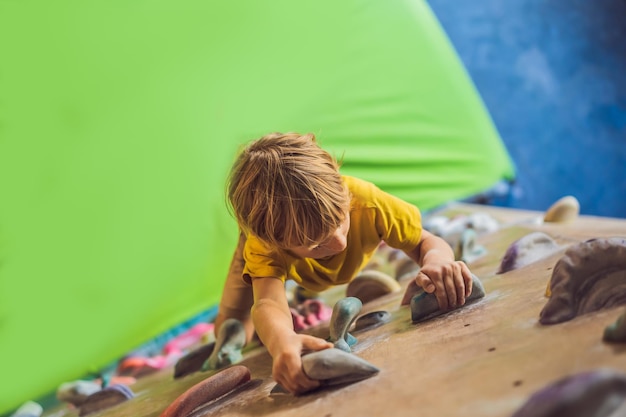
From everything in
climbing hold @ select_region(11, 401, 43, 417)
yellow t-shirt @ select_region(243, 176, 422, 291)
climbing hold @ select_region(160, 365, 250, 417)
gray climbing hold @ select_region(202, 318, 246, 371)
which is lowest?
climbing hold @ select_region(11, 401, 43, 417)

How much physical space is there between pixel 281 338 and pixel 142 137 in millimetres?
779

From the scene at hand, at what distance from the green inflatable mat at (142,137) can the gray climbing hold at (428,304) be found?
0.71 meters

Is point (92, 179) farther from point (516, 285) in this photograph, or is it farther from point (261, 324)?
point (516, 285)

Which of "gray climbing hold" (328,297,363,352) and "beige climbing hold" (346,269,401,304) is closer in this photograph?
"gray climbing hold" (328,297,363,352)

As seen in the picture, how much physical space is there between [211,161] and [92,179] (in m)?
0.25

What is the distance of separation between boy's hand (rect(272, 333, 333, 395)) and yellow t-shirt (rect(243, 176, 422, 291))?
0.20 m

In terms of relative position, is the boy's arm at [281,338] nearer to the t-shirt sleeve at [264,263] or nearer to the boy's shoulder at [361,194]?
the t-shirt sleeve at [264,263]

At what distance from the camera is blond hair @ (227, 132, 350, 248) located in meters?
0.80

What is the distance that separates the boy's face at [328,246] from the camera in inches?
32.5

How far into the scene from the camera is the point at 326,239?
82cm

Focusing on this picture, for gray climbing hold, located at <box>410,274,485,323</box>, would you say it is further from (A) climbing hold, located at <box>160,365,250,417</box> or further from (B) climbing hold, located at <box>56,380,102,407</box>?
(B) climbing hold, located at <box>56,380,102,407</box>

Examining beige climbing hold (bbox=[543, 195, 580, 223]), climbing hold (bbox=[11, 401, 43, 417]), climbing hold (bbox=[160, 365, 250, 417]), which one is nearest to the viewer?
climbing hold (bbox=[160, 365, 250, 417])

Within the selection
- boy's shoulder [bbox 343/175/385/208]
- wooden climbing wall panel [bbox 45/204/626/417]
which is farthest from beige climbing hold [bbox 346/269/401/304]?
boy's shoulder [bbox 343/175/385/208]

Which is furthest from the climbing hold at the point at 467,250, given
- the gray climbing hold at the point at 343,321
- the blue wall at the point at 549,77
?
the blue wall at the point at 549,77
